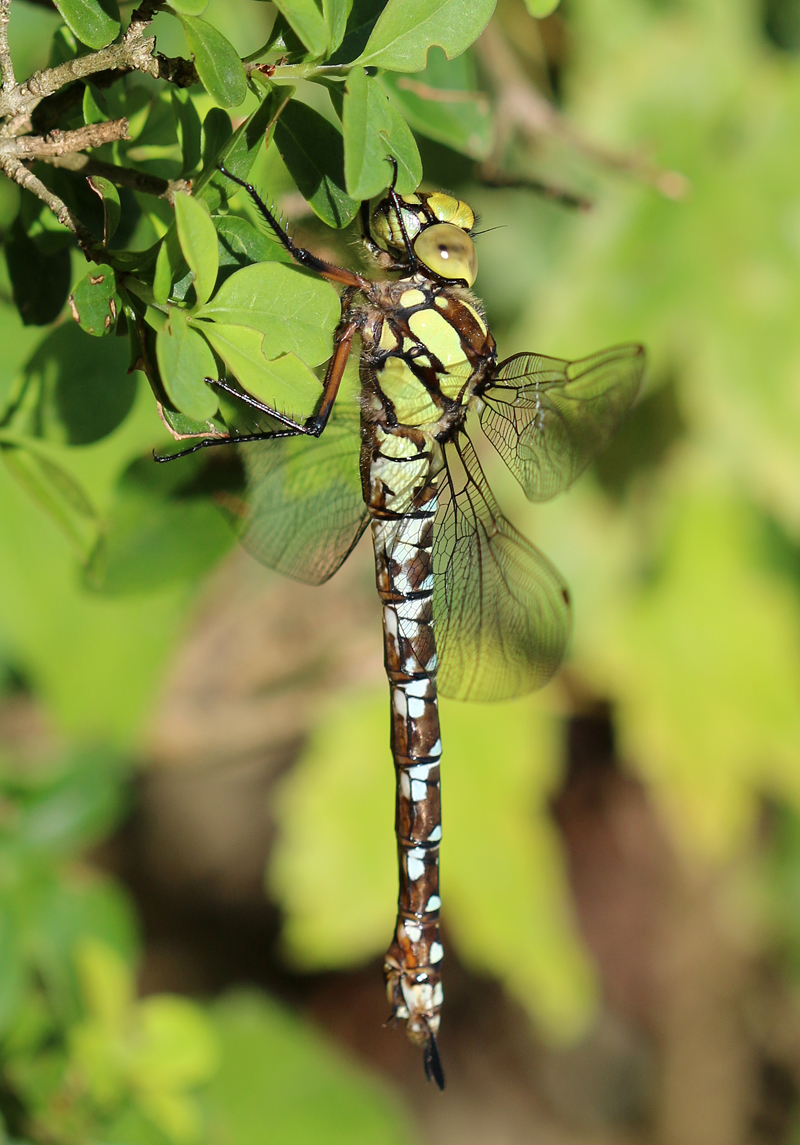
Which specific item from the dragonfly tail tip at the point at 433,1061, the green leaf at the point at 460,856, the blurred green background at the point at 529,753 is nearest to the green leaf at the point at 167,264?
the blurred green background at the point at 529,753

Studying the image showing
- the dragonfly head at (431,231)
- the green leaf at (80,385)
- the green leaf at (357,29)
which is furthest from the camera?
the dragonfly head at (431,231)

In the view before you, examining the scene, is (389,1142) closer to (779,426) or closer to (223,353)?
(779,426)

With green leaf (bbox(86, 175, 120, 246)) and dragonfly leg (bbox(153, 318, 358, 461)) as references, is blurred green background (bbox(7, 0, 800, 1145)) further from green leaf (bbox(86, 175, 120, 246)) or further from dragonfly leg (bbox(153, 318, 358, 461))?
green leaf (bbox(86, 175, 120, 246))

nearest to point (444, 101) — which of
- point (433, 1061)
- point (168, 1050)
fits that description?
point (433, 1061)

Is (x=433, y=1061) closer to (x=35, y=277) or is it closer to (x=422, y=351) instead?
(x=422, y=351)

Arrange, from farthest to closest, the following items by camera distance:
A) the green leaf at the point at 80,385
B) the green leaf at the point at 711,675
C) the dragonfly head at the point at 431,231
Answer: the green leaf at the point at 711,675
the dragonfly head at the point at 431,231
the green leaf at the point at 80,385

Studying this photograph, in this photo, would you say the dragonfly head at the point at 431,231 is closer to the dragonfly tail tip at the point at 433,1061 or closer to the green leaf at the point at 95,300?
the green leaf at the point at 95,300
